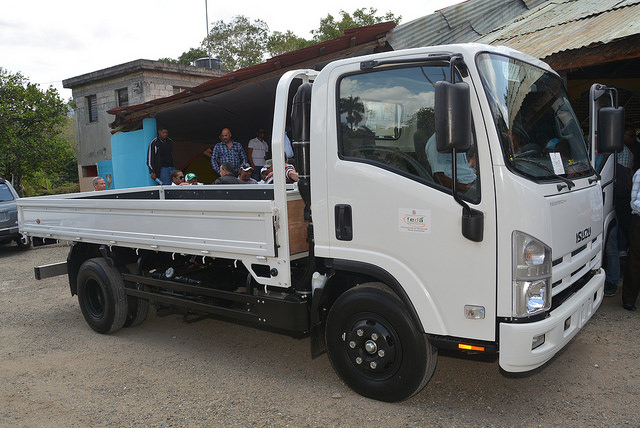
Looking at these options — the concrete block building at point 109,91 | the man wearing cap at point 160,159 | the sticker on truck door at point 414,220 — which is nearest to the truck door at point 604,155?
the sticker on truck door at point 414,220

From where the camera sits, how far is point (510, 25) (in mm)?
9477

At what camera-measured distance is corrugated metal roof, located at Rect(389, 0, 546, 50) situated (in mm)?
8258

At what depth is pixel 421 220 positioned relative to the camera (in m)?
3.28

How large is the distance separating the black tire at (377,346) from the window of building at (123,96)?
2102 cm

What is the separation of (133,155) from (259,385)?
1031cm

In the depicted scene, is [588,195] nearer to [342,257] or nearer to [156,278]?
[342,257]

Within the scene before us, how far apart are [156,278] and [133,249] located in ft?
1.83

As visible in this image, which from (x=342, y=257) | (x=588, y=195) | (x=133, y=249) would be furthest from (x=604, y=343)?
(x=133, y=249)

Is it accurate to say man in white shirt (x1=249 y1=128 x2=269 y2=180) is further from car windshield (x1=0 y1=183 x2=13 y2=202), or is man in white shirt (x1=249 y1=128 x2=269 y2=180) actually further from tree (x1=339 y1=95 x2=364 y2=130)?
tree (x1=339 y1=95 x2=364 y2=130)

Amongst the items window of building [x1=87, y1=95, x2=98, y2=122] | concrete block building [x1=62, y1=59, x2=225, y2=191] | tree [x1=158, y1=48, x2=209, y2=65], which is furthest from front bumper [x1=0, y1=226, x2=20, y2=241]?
tree [x1=158, y1=48, x2=209, y2=65]

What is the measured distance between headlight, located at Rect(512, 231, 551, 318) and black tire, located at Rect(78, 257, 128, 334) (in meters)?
4.05

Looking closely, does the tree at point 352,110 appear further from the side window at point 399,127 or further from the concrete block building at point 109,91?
the concrete block building at point 109,91

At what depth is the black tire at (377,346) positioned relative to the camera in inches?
135

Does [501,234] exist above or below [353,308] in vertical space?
above
